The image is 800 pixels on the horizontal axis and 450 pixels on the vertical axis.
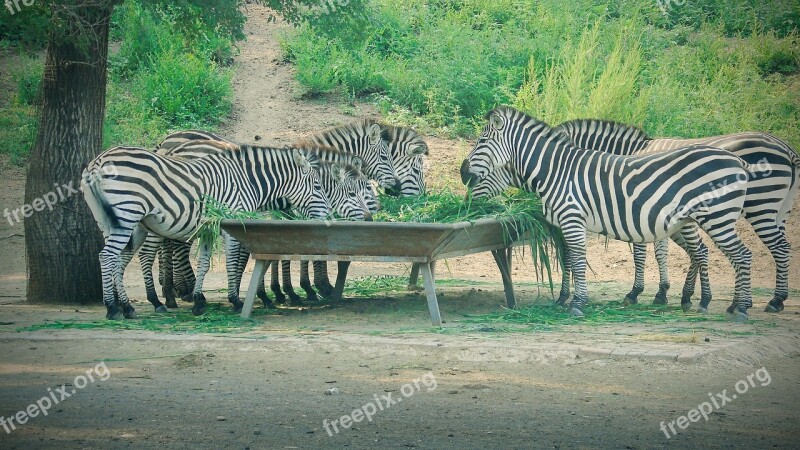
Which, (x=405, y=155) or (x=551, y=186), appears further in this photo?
(x=405, y=155)

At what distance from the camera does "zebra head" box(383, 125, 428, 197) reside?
12.7 m

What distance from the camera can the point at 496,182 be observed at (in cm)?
1127

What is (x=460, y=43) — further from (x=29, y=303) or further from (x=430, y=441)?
(x=430, y=441)

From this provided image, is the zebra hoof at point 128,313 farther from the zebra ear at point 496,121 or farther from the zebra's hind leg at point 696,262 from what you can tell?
the zebra's hind leg at point 696,262

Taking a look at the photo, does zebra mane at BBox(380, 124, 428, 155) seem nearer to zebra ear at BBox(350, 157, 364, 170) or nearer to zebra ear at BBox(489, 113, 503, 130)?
zebra ear at BBox(350, 157, 364, 170)

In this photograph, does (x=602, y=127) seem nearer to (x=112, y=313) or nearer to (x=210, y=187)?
(x=210, y=187)

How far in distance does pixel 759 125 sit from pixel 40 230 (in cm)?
1286

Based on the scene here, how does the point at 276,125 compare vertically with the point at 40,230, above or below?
above

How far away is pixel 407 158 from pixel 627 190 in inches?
133

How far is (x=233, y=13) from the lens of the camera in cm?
1141

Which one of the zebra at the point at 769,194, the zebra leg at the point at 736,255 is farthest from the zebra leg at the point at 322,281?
the zebra leg at the point at 736,255

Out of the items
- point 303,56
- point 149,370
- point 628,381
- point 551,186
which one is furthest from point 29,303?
point 303,56

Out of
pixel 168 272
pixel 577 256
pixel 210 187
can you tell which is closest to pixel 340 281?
pixel 210 187

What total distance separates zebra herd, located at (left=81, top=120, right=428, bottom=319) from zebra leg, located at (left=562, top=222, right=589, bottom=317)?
2.22 m
